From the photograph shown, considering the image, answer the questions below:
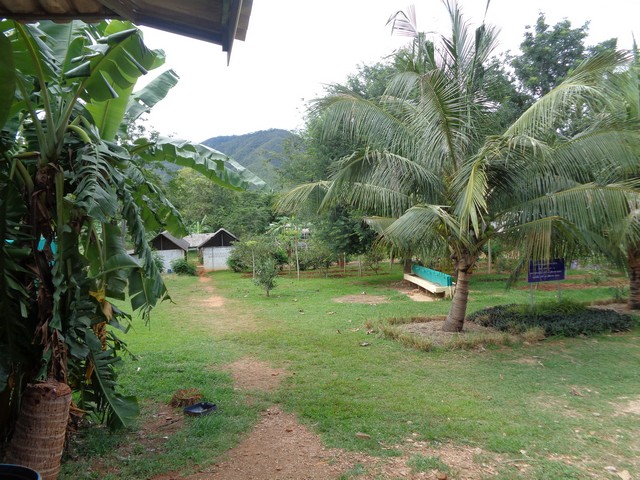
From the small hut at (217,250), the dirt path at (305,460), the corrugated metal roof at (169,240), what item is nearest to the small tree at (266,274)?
the dirt path at (305,460)

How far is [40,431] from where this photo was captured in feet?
10.1

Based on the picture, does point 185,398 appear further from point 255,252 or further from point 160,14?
point 255,252

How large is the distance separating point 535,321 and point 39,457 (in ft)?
29.7

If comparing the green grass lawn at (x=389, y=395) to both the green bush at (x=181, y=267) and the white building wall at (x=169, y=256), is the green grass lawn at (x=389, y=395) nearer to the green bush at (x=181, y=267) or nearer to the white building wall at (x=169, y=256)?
the green bush at (x=181, y=267)

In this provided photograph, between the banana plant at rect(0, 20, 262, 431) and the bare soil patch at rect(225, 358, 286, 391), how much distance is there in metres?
1.98

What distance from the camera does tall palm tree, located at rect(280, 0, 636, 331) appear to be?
6852 millimetres

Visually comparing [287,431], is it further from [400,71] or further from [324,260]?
[324,260]

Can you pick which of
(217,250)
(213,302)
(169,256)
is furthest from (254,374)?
(217,250)

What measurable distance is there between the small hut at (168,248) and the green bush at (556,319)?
19761 millimetres

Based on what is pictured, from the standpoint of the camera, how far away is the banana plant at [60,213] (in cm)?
325

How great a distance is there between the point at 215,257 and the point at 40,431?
83.3 ft

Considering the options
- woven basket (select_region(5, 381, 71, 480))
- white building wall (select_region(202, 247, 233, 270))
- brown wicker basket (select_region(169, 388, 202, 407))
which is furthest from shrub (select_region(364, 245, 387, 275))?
woven basket (select_region(5, 381, 71, 480))

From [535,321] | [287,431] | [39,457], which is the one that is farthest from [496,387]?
[39,457]

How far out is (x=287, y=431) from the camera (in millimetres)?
4430
